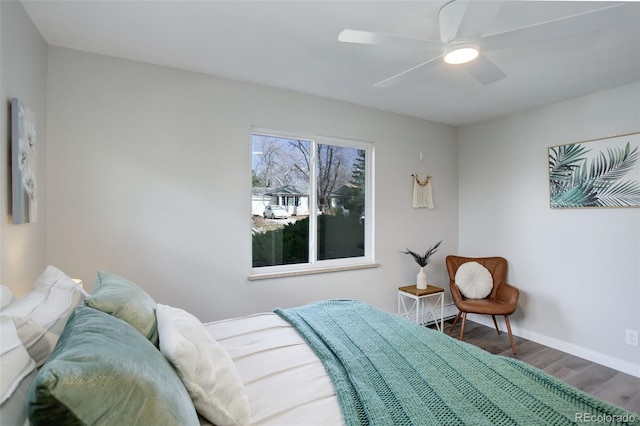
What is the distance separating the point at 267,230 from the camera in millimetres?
2980

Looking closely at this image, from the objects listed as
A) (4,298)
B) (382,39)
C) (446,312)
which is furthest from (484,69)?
(446,312)

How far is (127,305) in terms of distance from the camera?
1121mm

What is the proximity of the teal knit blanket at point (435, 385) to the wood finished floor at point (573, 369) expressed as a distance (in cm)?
178

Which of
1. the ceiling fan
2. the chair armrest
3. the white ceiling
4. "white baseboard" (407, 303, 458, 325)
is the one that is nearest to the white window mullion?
the white ceiling

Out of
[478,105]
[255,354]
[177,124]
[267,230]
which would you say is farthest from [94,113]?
[478,105]

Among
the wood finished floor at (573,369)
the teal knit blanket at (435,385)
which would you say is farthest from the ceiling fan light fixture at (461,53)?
the wood finished floor at (573,369)

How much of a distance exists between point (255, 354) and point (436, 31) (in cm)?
212

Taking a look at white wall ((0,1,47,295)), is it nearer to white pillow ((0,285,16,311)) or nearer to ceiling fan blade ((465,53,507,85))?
white pillow ((0,285,16,311))

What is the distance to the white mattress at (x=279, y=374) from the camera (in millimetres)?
1075

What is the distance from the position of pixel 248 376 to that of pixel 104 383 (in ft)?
2.43

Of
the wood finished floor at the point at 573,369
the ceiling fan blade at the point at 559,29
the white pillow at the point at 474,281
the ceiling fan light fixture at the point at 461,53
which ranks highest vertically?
the ceiling fan light fixture at the point at 461,53

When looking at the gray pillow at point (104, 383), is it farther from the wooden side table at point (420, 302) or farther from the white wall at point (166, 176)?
the wooden side table at point (420, 302)

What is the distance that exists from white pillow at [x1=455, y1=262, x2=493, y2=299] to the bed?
1.96 meters

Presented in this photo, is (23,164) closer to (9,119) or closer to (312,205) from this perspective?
(9,119)
